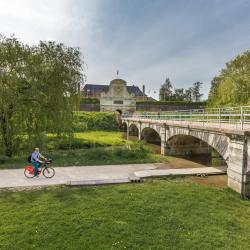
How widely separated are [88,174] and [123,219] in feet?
18.9

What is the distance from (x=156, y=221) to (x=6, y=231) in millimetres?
4386

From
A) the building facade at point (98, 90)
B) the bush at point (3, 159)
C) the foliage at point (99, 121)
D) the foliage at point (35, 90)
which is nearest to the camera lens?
the bush at point (3, 159)

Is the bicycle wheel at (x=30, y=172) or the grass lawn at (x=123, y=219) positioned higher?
the bicycle wheel at (x=30, y=172)

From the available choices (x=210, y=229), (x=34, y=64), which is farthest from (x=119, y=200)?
(x=34, y=64)

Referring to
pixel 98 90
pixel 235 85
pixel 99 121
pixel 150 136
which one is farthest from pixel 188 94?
pixel 235 85

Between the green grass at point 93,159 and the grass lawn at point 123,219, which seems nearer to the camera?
the grass lawn at point 123,219

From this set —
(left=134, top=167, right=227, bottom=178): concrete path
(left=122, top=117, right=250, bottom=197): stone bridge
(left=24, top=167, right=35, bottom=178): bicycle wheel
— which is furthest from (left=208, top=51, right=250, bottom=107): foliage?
(left=24, top=167, right=35, bottom=178): bicycle wheel

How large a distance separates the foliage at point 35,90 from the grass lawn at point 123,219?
7760 millimetres

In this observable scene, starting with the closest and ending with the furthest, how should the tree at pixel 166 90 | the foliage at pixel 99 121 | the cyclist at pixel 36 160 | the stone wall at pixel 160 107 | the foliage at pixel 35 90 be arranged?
1. the cyclist at pixel 36 160
2. the foliage at pixel 35 90
3. the foliage at pixel 99 121
4. the stone wall at pixel 160 107
5. the tree at pixel 166 90

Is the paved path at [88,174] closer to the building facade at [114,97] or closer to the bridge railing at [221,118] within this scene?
the bridge railing at [221,118]

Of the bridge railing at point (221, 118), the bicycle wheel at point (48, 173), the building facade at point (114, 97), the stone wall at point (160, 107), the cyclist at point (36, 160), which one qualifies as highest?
the building facade at point (114, 97)

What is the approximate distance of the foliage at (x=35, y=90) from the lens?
51.9ft

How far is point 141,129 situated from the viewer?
31875mm

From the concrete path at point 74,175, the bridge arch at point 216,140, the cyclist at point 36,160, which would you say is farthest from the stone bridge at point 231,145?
the cyclist at point 36,160
